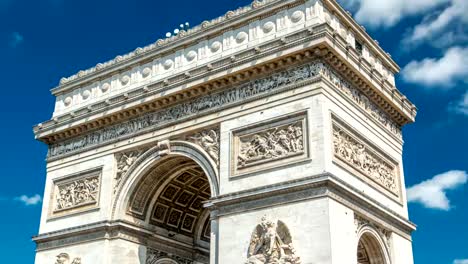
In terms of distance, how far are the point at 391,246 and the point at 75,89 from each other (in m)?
14.0

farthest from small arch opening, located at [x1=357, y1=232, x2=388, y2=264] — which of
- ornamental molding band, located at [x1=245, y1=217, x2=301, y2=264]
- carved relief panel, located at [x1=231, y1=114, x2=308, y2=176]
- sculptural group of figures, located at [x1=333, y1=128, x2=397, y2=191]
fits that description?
carved relief panel, located at [x1=231, y1=114, x2=308, y2=176]

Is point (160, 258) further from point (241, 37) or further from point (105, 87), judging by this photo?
point (241, 37)

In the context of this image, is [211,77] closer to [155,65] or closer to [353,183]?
[155,65]

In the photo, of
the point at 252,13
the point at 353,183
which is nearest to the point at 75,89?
the point at 252,13

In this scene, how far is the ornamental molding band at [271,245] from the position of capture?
17.6 m

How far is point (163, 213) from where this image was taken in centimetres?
2400

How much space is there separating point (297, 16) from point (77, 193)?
34.5 ft

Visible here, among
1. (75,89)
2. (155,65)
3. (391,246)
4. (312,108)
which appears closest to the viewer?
(312,108)

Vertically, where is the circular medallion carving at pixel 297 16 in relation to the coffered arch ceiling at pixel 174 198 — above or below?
above

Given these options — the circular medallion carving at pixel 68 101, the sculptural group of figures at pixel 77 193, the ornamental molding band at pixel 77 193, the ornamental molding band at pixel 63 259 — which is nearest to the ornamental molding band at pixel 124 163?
the ornamental molding band at pixel 77 193

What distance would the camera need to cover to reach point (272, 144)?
19.3m

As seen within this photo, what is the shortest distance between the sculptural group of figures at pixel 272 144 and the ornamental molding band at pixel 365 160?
1140 mm

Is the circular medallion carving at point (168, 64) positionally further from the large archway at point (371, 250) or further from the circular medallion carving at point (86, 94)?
the large archway at point (371, 250)

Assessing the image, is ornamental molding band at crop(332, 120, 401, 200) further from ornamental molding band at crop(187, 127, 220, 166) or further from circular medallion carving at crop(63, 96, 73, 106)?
circular medallion carving at crop(63, 96, 73, 106)
